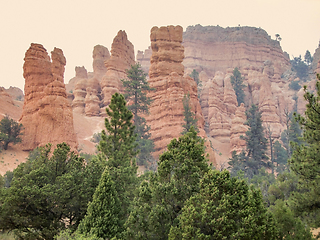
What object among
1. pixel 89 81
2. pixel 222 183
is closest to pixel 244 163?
pixel 222 183

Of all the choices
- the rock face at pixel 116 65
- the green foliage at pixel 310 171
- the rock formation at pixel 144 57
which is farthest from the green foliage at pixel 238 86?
the green foliage at pixel 310 171

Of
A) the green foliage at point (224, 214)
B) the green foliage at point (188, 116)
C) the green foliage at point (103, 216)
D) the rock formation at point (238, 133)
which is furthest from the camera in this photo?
the rock formation at point (238, 133)

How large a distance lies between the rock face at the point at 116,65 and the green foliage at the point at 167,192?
4902 cm

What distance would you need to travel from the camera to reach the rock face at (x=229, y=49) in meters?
98.9

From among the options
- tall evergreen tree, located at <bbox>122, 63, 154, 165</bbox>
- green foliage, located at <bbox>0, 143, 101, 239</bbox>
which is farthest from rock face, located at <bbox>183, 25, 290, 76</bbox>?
green foliage, located at <bbox>0, 143, 101, 239</bbox>

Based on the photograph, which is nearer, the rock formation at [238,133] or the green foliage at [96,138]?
the green foliage at [96,138]

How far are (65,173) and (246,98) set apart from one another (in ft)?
214

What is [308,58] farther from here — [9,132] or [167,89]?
[9,132]

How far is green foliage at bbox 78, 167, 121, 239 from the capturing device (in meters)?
11.9

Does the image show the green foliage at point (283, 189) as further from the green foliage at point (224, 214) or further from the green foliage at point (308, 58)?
the green foliage at point (308, 58)

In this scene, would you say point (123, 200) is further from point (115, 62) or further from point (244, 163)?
point (115, 62)

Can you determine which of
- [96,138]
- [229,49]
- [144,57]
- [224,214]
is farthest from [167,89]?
[144,57]

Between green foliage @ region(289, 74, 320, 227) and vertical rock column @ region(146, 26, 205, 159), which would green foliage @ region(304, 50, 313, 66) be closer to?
vertical rock column @ region(146, 26, 205, 159)

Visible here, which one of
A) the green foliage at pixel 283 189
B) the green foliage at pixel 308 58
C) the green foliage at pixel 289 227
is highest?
the green foliage at pixel 308 58
